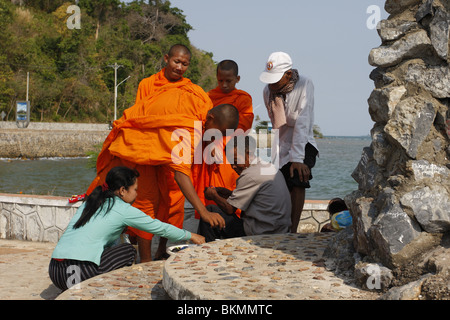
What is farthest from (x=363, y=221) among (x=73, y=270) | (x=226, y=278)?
(x=73, y=270)

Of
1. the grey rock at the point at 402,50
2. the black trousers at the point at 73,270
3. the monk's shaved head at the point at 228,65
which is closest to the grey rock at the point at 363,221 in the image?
the grey rock at the point at 402,50

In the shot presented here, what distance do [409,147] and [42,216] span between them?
4.34m

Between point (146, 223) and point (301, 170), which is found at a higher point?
point (301, 170)

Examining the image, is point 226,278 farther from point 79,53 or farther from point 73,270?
point 79,53

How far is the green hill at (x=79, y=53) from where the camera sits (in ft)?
123

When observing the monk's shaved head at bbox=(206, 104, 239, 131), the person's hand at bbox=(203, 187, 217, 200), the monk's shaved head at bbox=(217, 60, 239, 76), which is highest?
the monk's shaved head at bbox=(217, 60, 239, 76)

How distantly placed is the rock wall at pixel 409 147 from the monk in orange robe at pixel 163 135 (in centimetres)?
143

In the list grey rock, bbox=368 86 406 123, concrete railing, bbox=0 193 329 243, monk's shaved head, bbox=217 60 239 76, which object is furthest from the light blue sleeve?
concrete railing, bbox=0 193 329 243

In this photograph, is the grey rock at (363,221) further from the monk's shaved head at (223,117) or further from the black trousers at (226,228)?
the monk's shaved head at (223,117)

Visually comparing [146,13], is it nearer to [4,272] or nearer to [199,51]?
[199,51]

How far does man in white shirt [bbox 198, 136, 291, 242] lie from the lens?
4113mm

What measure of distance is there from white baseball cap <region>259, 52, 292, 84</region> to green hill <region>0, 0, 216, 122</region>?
85.5 ft

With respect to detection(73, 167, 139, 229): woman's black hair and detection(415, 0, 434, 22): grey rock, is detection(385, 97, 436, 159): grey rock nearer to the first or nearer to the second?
detection(415, 0, 434, 22): grey rock

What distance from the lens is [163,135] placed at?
4.35 meters
